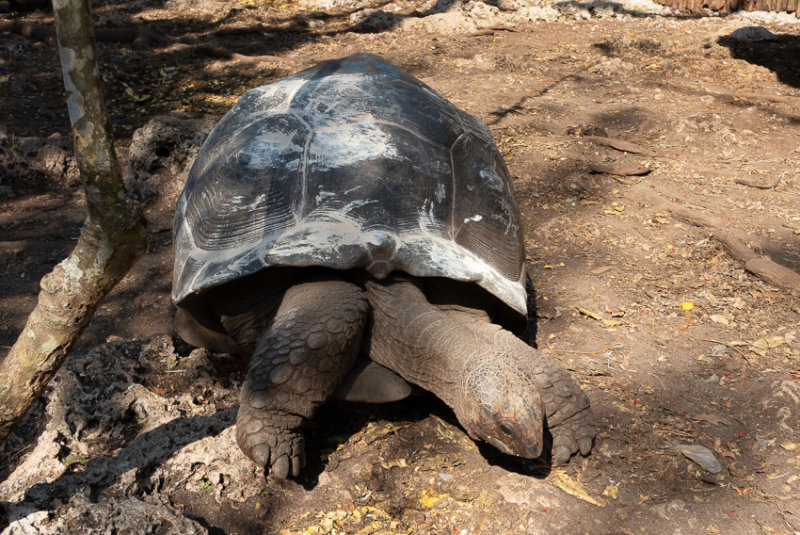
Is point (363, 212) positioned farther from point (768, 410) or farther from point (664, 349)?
point (768, 410)

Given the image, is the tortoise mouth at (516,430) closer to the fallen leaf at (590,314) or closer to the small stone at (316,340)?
the small stone at (316,340)

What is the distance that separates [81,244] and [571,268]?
2.67 metres

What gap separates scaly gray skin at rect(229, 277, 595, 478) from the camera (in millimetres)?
2254

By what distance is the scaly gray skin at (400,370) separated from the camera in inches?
88.7

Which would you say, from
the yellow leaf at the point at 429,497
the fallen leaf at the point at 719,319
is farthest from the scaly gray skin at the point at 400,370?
the fallen leaf at the point at 719,319

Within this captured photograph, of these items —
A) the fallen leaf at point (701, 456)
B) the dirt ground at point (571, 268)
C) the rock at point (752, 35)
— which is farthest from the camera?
the rock at point (752, 35)

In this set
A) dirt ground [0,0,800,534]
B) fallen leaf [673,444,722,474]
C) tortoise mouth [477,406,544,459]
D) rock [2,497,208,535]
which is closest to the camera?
rock [2,497,208,535]

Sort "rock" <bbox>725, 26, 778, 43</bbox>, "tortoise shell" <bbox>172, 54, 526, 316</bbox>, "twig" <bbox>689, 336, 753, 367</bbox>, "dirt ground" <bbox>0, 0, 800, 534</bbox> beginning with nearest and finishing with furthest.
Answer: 1. "dirt ground" <bbox>0, 0, 800, 534</bbox>
2. "tortoise shell" <bbox>172, 54, 526, 316</bbox>
3. "twig" <bbox>689, 336, 753, 367</bbox>
4. "rock" <bbox>725, 26, 778, 43</bbox>

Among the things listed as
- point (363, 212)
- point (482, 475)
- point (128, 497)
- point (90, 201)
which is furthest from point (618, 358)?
point (90, 201)

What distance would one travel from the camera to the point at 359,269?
8.95 feet

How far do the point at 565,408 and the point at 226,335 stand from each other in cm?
141

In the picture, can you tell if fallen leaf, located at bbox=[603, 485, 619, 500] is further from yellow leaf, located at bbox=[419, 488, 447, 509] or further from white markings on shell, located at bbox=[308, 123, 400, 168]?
white markings on shell, located at bbox=[308, 123, 400, 168]

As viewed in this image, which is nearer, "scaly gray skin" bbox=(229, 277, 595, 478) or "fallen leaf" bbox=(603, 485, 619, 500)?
"scaly gray skin" bbox=(229, 277, 595, 478)

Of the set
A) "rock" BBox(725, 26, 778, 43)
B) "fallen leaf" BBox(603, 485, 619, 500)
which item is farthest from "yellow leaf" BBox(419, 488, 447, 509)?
"rock" BBox(725, 26, 778, 43)
